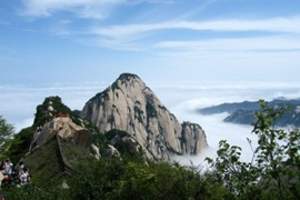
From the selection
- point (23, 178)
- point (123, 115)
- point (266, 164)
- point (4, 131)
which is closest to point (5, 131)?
point (4, 131)

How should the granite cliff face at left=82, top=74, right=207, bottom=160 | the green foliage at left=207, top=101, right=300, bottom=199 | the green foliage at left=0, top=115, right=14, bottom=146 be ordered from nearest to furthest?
the green foliage at left=207, top=101, right=300, bottom=199
the green foliage at left=0, top=115, right=14, bottom=146
the granite cliff face at left=82, top=74, right=207, bottom=160

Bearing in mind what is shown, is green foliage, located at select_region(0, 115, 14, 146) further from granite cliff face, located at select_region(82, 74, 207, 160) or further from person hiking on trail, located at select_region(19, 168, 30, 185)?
granite cliff face, located at select_region(82, 74, 207, 160)

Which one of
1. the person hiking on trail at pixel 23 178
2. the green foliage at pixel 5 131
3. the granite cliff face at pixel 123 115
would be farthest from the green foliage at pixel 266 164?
the granite cliff face at pixel 123 115

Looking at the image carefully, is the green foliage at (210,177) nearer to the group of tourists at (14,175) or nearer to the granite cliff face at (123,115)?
the group of tourists at (14,175)

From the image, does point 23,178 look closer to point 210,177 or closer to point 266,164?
point 210,177

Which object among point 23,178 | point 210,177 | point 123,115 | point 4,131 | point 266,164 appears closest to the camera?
point 266,164

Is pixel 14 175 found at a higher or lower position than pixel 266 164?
lower

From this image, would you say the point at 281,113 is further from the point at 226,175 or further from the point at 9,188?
the point at 9,188

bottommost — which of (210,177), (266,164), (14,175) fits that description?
(14,175)

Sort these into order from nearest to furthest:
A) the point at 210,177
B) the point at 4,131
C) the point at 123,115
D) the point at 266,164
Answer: the point at 266,164, the point at 210,177, the point at 4,131, the point at 123,115

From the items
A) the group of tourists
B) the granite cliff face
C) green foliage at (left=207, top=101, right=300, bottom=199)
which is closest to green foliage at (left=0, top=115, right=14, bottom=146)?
the group of tourists

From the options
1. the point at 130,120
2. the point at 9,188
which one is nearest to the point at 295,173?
the point at 9,188

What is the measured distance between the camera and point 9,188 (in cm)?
3092

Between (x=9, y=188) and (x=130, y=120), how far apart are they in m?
159
